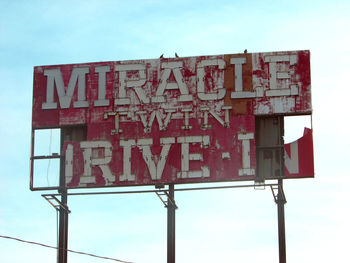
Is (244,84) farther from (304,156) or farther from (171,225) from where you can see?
(171,225)

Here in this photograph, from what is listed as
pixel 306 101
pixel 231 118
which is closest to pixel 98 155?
pixel 231 118

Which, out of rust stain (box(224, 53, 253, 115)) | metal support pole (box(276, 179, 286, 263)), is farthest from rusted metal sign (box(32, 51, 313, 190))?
metal support pole (box(276, 179, 286, 263))

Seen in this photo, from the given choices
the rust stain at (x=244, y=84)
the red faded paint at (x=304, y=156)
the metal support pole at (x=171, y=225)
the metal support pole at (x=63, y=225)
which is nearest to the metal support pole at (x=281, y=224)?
the red faded paint at (x=304, y=156)

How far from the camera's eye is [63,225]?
36469 millimetres

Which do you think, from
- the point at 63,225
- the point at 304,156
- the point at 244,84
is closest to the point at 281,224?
the point at 304,156

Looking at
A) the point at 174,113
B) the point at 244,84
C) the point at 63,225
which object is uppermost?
the point at 244,84

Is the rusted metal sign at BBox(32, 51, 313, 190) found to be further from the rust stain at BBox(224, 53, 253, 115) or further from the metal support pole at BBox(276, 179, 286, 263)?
the metal support pole at BBox(276, 179, 286, 263)

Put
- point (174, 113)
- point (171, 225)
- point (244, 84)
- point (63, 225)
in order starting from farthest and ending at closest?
1. point (63, 225)
2. point (174, 113)
3. point (244, 84)
4. point (171, 225)

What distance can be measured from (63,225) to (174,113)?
15.9 ft

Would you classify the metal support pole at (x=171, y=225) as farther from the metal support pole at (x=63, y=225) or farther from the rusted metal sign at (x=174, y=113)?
the metal support pole at (x=63, y=225)

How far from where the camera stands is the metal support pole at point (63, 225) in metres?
36.1

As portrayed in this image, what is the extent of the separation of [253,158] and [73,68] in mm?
6490

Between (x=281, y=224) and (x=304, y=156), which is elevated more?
(x=304, y=156)

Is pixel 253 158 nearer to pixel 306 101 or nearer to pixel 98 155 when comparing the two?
pixel 306 101
